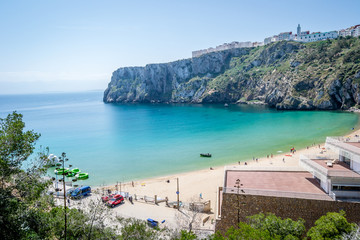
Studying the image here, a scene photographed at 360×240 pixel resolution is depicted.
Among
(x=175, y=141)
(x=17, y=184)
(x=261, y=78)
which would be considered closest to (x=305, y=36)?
(x=261, y=78)

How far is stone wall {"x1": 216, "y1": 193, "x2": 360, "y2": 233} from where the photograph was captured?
51.6ft

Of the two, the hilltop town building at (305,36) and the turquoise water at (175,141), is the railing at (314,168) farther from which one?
the hilltop town building at (305,36)

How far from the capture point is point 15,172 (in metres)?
11.0

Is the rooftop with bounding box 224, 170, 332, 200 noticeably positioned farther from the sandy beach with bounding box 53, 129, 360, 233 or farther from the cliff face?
the cliff face

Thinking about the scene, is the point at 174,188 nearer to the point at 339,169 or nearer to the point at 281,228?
the point at 281,228

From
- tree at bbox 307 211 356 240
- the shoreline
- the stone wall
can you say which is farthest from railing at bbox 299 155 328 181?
the shoreline

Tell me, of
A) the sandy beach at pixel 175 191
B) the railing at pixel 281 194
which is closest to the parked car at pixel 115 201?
the sandy beach at pixel 175 191

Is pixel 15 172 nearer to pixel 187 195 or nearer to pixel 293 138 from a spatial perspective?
pixel 187 195

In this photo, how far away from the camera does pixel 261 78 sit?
424 feet

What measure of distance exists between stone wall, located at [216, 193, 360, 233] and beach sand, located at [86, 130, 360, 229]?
10.5ft

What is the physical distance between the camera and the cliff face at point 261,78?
3708 inches

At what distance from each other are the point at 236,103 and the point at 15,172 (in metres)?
129

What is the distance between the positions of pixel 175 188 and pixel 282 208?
17139mm

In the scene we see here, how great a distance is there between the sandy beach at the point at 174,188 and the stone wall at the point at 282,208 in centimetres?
312
